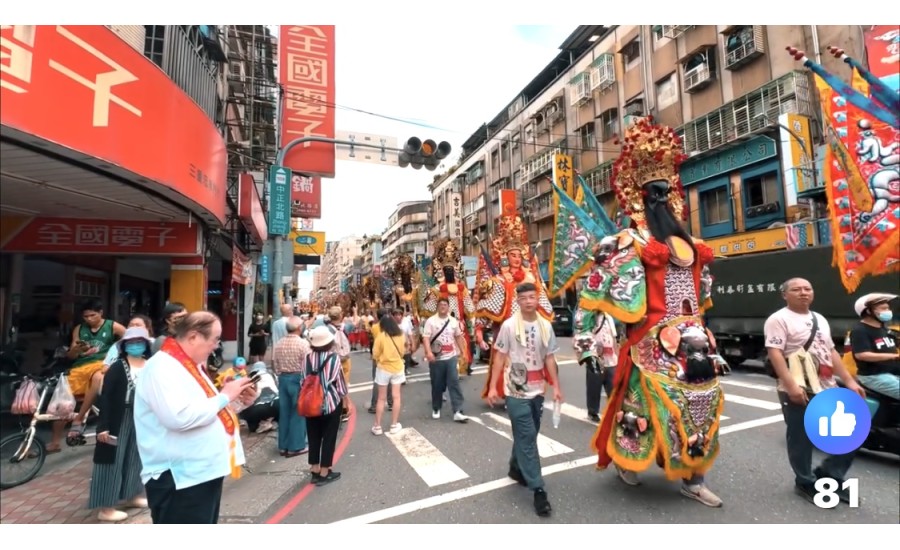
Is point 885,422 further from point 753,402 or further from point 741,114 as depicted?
point 741,114

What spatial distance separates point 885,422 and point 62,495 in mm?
6423

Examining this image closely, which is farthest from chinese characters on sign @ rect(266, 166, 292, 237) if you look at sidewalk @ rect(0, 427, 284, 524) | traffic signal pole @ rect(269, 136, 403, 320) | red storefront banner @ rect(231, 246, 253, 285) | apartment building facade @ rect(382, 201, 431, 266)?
apartment building facade @ rect(382, 201, 431, 266)

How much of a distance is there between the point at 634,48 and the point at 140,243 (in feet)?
55.0

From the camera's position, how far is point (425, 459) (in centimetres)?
430

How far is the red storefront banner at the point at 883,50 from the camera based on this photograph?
2545mm

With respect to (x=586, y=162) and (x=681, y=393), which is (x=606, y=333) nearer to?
(x=681, y=393)

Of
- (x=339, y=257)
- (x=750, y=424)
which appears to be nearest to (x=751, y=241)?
(x=750, y=424)

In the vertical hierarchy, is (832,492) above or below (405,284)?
below

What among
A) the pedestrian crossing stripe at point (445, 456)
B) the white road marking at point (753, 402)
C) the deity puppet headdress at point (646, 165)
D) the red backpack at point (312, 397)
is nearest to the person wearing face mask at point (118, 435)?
the red backpack at point (312, 397)

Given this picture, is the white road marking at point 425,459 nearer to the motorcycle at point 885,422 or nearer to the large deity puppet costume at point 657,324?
the large deity puppet costume at point 657,324

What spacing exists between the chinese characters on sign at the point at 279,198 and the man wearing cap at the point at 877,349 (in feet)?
19.5

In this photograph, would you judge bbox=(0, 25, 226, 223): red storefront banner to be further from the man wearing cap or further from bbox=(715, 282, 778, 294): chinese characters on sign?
bbox=(715, 282, 778, 294): chinese characters on sign

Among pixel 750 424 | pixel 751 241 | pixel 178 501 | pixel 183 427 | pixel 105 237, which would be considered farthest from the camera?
pixel 751 241

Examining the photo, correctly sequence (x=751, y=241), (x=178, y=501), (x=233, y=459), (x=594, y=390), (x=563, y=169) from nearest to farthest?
(x=178, y=501) < (x=233, y=459) < (x=594, y=390) < (x=751, y=241) < (x=563, y=169)
